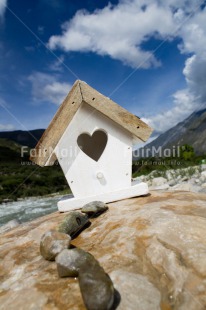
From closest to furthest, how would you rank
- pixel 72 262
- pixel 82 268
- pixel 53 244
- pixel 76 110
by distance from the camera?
pixel 82 268 < pixel 72 262 < pixel 53 244 < pixel 76 110

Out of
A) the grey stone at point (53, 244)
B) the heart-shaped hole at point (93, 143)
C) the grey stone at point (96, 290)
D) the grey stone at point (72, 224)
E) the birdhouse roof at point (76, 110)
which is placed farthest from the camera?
the heart-shaped hole at point (93, 143)

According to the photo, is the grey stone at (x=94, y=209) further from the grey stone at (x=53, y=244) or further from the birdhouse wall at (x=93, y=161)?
the grey stone at (x=53, y=244)

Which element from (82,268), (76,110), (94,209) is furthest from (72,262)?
(76,110)

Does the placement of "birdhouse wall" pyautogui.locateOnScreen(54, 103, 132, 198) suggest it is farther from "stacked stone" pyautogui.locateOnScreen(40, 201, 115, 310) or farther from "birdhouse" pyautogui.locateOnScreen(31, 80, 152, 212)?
"stacked stone" pyautogui.locateOnScreen(40, 201, 115, 310)

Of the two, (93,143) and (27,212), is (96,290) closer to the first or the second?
(93,143)

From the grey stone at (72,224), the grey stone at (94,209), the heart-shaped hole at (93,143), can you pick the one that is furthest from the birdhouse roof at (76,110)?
the grey stone at (72,224)

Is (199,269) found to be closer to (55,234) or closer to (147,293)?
(147,293)
